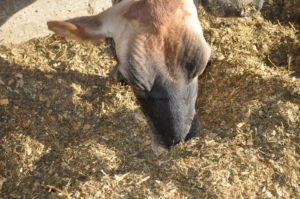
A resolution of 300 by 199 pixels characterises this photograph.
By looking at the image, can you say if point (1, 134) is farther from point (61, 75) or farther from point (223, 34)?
point (223, 34)

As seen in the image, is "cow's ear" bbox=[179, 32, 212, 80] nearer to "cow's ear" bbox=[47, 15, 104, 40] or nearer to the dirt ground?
"cow's ear" bbox=[47, 15, 104, 40]

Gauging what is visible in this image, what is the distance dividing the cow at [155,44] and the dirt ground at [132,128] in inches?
28.3

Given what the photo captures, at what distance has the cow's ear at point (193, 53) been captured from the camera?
9.29 feet

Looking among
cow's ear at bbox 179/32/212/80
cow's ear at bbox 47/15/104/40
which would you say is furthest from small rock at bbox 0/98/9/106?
cow's ear at bbox 179/32/212/80

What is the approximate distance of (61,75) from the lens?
4.26 m

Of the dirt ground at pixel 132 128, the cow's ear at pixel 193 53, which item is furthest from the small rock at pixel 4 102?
the cow's ear at pixel 193 53

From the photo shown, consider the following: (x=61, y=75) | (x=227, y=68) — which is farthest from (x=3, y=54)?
(x=227, y=68)

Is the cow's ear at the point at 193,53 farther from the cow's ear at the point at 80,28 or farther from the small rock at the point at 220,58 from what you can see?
the small rock at the point at 220,58

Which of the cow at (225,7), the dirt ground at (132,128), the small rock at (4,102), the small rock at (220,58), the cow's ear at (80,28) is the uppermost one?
the cow's ear at (80,28)

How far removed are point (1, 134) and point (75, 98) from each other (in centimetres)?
63

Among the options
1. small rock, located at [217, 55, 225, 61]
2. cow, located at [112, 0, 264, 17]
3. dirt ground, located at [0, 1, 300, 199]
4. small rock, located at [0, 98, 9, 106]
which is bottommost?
dirt ground, located at [0, 1, 300, 199]

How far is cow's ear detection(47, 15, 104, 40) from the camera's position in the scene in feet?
9.62

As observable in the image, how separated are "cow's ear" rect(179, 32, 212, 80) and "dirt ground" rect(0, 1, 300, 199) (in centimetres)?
99

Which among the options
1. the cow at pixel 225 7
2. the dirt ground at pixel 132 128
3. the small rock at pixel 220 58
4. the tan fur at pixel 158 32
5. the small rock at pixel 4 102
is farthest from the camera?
the small rock at pixel 220 58
